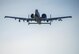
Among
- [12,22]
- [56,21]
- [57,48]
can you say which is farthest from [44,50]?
[12,22]

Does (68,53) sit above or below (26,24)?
below

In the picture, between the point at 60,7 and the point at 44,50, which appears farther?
the point at 44,50

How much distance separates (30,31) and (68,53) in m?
1.69

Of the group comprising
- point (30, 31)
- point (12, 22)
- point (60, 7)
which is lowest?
point (30, 31)

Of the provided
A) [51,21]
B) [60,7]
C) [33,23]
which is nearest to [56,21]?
[51,21]

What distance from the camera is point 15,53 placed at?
5922 millimetres

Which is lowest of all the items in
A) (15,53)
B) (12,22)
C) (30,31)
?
(15,53)

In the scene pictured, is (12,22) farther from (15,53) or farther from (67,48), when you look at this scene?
(67,48)

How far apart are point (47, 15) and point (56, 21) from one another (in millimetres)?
414

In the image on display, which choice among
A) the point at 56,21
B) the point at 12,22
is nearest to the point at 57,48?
the point at 56,21

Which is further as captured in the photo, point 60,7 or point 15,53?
point 15,53

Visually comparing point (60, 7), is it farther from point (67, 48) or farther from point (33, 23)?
point (67, 48)

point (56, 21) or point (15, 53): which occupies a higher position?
point (56, 21)
